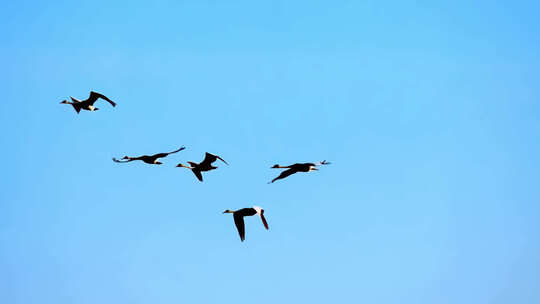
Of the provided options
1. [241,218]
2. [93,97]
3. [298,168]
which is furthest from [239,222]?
[93,97]

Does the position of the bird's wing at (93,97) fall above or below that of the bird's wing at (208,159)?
above

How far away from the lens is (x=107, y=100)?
37938 mm

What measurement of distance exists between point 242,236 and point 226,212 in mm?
1732

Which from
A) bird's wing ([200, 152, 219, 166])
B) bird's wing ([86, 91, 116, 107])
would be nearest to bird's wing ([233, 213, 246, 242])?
bird's wing ([200, 152, 219, 166])

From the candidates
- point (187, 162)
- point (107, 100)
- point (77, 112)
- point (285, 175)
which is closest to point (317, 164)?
point (285, 175)

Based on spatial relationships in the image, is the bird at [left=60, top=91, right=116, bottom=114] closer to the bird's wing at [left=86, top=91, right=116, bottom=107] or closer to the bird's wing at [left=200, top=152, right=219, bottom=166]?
the bird's wing at [left=86, top=91, right=116, bottom=107]

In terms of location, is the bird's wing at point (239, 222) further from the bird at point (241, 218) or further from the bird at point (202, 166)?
the bird at point (202, 166)

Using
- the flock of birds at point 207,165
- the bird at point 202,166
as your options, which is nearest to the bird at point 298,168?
the flock of birds at point 207,165

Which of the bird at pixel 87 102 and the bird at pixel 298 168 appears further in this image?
the bird at pixel 87 102

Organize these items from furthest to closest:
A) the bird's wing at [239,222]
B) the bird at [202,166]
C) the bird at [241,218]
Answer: the bird at [202,166]
the bird's wing at [239,222]
the bird at [241,218]

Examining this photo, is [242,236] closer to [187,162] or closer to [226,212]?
[226,212]

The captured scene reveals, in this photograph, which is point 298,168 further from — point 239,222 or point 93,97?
point 93,97

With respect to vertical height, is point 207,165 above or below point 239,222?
above

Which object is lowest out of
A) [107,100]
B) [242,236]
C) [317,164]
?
[242,236]
